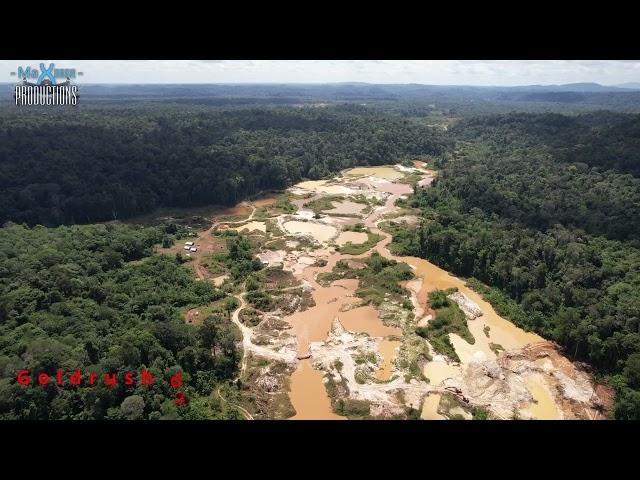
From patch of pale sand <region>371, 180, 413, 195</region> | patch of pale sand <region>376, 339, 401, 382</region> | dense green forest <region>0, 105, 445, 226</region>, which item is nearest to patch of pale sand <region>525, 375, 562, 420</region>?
patch of pale sand <region>376, 339, 401, 382</region>

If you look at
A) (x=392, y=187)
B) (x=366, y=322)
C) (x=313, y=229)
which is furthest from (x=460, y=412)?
(x=392, y=187)

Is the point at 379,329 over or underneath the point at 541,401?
over

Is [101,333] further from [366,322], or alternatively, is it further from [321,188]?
[321,188]

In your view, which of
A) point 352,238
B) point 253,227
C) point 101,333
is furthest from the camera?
point 253,227

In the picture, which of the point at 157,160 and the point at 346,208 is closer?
the point at 346,208

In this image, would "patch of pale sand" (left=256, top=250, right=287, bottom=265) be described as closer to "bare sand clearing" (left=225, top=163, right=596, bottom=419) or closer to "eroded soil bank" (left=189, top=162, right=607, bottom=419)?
"eroded soil bank" (left=189, top=162, right=607, bottom=419)

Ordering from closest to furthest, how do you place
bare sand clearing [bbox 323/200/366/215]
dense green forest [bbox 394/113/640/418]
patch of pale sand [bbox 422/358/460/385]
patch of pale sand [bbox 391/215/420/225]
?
1. patch of pale sand [bbox 422/358/460/385]
2. dense green forest [bbox 394/113/640/418]
3. patch of pale sand [bbox 391/215/420/225]
4. bare sand clearing [bbox 323/200/366/215]

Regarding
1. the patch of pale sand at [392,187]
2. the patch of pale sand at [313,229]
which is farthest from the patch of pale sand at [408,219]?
the patch of pale sand at [392,187]
